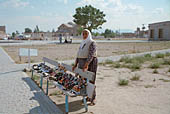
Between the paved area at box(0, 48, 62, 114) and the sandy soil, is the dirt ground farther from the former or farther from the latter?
the sandy soil

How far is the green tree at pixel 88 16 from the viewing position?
4788 centimetres

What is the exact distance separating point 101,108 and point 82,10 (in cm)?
4542

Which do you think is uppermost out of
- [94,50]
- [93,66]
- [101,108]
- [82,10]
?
[82,10]

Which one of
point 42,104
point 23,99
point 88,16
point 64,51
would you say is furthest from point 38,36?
point 42,104

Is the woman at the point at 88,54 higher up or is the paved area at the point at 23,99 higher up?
the woman at the point at 88,54

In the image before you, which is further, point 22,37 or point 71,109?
point 22,37

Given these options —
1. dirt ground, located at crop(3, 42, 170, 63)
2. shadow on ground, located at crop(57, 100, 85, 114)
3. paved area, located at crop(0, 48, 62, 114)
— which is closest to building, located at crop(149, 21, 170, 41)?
dirt ground, located at crop(3, 42, 170, 63)

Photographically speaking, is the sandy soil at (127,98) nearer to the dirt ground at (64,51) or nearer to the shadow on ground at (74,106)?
the shadow on ground at (74,106)

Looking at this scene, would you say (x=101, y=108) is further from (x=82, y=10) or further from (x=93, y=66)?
(x=82, y=10)

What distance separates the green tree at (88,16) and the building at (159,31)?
15.2m

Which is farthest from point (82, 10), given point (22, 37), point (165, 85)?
point (165, 85)

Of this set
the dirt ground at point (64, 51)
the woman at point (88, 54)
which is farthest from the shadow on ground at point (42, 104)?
the dirt ground at point (64, 51)

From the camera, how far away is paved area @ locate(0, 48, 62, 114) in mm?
4301

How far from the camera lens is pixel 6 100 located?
4965 mm
